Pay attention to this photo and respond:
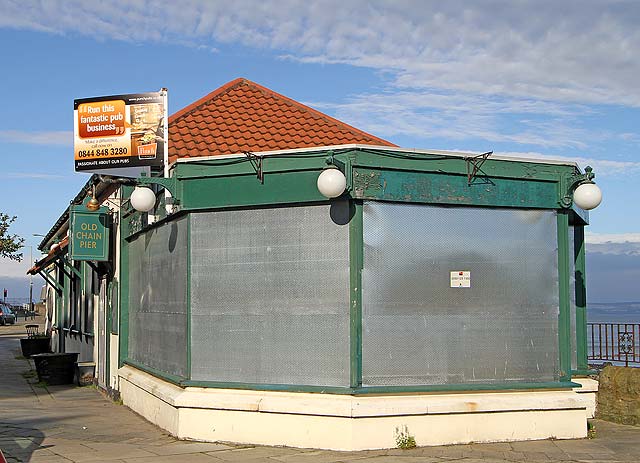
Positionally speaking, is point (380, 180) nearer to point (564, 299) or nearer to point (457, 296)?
point (457, 296)

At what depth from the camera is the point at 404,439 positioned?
9.90m

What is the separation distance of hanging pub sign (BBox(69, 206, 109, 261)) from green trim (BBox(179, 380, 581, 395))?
5780 mm

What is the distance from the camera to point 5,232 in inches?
2269

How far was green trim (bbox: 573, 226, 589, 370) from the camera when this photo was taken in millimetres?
13023

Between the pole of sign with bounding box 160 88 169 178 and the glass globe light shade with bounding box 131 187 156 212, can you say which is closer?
the glass globe light shade with bounding box 131 187 156 212

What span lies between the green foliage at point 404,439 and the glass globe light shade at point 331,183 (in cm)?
295

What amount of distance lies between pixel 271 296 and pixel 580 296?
17.7 ft

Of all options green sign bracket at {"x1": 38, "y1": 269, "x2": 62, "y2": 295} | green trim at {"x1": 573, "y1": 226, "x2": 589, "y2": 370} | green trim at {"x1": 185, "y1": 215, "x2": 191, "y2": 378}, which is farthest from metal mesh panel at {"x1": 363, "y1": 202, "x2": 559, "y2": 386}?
green sign bracket at {"x1": 38, "y1": 269, "x2": 62, "y2": 295}

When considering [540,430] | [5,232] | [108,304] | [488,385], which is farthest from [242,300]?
[5,232]

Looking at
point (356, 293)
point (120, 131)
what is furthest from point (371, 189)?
point (120, 131)

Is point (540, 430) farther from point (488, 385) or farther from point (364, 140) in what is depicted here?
point (364, 140)

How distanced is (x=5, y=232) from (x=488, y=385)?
174ft

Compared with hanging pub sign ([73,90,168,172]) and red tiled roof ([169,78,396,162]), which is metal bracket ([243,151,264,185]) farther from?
red tiled roof ([169,78,396,162])

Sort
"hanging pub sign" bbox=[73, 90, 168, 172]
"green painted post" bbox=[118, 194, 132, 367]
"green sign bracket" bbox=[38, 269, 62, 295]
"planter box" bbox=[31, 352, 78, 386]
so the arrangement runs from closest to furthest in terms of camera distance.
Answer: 1. "hanging pub sign" bbox=[73, 90, 168, 172]
2. "green painted post" bbox=[118, 194, 132, 367]
3. "planter box" bbox=[31, 352, 78, 386]
4. "green sign bracket" bbox=[38, 269, 62, 295]
